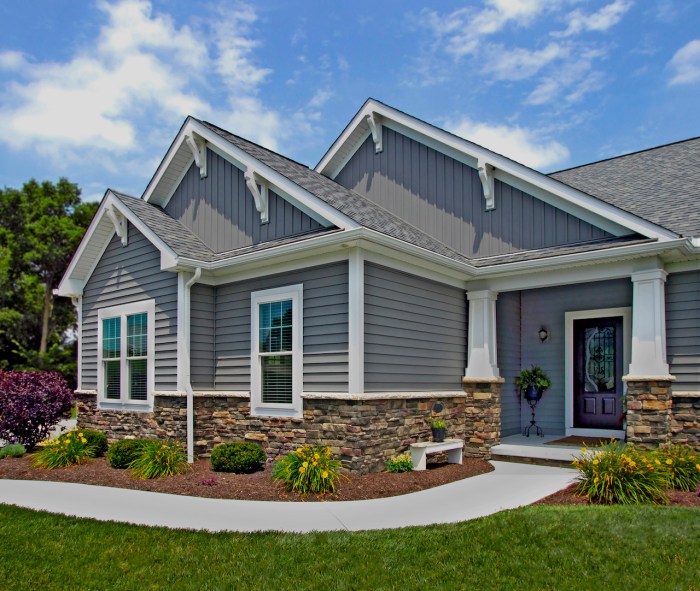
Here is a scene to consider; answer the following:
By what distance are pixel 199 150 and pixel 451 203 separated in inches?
196

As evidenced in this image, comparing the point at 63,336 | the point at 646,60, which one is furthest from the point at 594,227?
the point at 63,336

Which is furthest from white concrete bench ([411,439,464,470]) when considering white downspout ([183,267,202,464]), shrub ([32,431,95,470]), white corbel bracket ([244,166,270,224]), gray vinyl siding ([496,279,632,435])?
shrub ([32,431,95,470])

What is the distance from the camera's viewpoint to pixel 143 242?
11.9m

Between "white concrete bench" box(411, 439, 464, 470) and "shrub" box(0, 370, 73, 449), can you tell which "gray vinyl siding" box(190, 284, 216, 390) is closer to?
"shrub" box(0, 370, 73, 449)

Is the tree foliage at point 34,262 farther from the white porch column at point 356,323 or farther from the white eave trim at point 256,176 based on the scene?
the white porch column at point 356,323

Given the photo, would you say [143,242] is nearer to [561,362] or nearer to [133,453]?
[133,453]

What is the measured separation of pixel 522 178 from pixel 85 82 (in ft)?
30.5

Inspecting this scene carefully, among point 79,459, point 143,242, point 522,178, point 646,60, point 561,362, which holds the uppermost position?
point 646,60

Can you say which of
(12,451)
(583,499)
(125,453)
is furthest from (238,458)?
(12,451)

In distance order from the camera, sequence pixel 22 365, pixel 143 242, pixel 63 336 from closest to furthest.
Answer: pixel 143 242 → pixel 22 365 → pixel 63 336

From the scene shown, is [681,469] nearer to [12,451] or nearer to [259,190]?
[259,190]

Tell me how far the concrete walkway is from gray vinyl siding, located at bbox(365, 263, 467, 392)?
1.78 meters

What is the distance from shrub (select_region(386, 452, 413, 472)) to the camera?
9.10 metres

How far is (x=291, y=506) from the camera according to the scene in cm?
741
